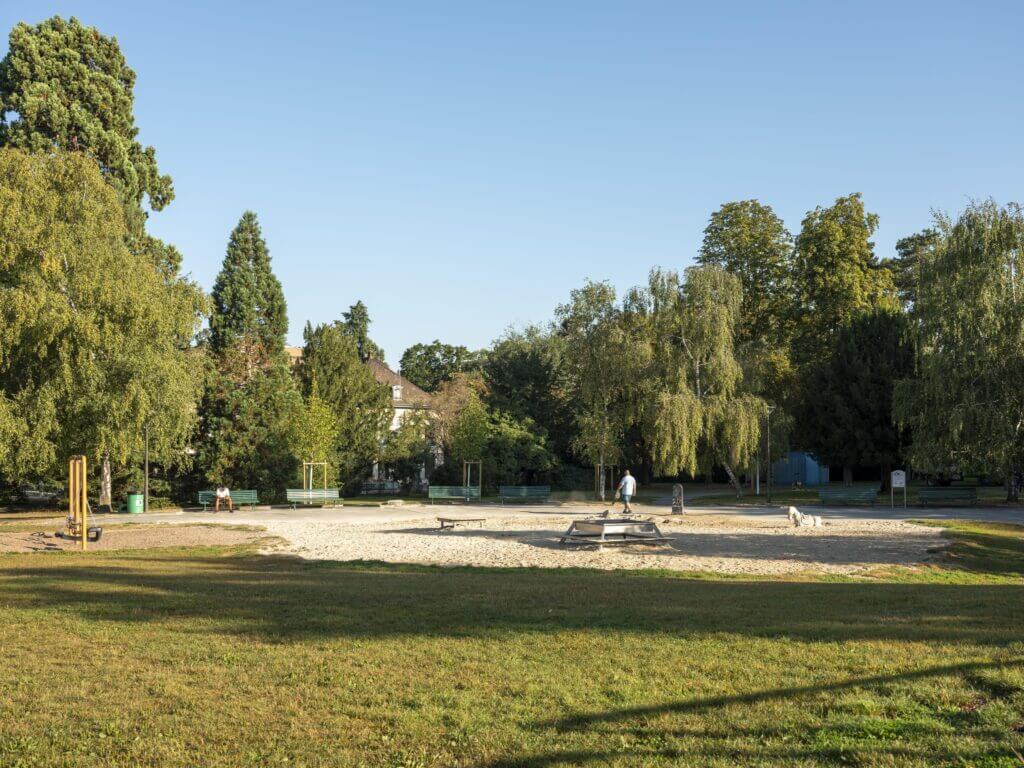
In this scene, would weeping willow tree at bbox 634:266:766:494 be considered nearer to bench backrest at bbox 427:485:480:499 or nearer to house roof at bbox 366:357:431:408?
bench backrest at bbox 427:485:480:499

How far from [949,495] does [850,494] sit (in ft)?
14.0

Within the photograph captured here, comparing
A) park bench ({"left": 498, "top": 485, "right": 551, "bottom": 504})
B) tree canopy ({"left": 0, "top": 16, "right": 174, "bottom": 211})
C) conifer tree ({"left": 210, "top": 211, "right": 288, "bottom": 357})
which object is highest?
tree canopy ({"left": 0, "top": 16, "right": 174, "bottom": 211})

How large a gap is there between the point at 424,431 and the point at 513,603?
1832 inches

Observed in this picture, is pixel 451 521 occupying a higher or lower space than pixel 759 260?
lower

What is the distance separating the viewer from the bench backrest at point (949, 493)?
3897 cm

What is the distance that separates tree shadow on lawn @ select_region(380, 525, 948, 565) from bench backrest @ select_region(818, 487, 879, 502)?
41.6 feet

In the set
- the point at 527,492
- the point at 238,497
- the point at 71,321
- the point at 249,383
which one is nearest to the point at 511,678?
the point at 71,321

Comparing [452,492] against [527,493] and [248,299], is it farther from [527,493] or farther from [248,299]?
[248,299]

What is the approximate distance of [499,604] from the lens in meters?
11.1

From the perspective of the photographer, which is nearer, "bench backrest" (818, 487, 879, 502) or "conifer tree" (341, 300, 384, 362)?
"bench backrest" (818, 487, 879, 502)

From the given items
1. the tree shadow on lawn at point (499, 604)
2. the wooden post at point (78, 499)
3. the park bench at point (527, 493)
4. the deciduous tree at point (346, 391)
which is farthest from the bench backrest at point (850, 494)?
the wooden post at point (78, 499)

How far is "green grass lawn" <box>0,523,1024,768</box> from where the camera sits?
5434 millimetres

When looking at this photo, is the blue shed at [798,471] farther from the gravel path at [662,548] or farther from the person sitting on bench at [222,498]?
the person sitting on bench at [222,498]

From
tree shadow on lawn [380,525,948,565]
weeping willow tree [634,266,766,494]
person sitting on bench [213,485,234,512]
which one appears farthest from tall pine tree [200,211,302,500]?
tree shadow on lawn [380,525,948,565]
